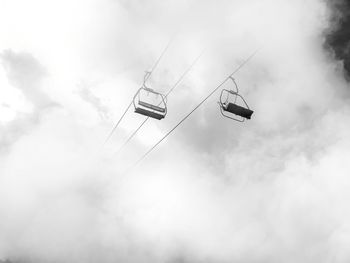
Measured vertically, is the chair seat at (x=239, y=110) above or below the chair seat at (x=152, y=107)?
below

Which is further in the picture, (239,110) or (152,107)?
(152,107)

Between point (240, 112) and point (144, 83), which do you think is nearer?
point (240, 112)

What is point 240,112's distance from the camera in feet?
49.6

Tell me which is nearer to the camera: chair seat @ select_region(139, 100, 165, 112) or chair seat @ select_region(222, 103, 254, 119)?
chair seat @ select_region(222, 103, 254, 119)

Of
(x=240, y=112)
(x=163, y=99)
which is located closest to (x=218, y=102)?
(x=240, y=112)

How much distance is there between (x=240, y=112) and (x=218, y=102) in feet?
4.61

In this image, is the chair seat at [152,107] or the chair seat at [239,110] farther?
the chair seat at [152,107]

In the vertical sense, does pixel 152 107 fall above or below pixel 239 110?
above

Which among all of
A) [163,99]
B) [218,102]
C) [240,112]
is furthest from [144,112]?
[240,112]

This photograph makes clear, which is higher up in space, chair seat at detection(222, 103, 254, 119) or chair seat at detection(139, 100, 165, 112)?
chair seat at detection(139, 100, 165, 112)

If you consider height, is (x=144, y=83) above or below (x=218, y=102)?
above

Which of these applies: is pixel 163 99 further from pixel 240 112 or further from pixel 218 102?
pixel 240 112

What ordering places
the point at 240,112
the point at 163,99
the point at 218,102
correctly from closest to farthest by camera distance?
the point at 240,112 < the point at 218,102 < the point at 163,99

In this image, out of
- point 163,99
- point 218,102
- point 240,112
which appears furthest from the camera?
point 163,99
